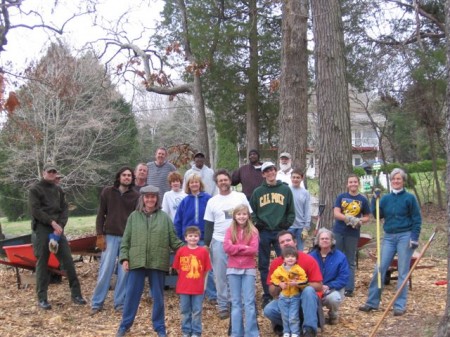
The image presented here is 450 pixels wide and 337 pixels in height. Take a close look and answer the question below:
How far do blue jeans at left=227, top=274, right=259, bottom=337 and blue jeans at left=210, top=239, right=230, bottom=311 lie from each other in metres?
0.74

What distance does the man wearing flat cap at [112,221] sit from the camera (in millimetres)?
7344

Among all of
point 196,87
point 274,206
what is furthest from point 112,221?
point 196,87

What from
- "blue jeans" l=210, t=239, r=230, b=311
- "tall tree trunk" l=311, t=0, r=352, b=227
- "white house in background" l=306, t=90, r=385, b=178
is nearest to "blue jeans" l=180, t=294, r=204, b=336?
"blue jeans" l=210, t=239, r=230, b=311

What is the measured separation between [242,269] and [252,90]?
36.8ft

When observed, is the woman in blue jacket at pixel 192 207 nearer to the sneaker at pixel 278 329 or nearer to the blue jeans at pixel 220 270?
the blue jeans at pixel 220 270

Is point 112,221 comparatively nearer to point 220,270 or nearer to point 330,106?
point 220,270

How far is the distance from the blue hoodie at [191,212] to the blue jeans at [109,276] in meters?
0.79

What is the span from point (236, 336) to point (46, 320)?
8.33ft

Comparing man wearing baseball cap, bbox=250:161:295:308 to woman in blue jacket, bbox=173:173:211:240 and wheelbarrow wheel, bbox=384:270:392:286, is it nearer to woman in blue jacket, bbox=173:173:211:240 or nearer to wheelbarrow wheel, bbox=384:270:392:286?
woman in blue jacket, bbox=173:173:211:240

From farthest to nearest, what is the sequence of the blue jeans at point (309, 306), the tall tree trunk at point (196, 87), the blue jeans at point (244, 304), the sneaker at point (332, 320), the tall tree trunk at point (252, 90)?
the tall tree trunk at point (196, 87) → the tall tree trunk at point (252, 90) → the sneaker at point (332, 320) → the blue jeans at point (244, 304) → the blue jeans at point (309, 306)

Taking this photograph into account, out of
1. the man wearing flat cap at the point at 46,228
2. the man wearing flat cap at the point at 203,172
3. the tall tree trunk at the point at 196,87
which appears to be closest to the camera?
the man wearing flat cap at the point at 46,228

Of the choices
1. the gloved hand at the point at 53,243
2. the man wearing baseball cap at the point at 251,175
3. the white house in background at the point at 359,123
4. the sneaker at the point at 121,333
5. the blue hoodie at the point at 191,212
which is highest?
the white house in background at the point at 359,123

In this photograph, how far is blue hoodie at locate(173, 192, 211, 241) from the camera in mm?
7219

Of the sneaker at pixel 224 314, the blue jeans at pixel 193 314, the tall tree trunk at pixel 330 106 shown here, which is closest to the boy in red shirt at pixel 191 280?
the blue jeans at pixel 193 314
